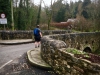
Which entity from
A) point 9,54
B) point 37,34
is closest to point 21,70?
point 9,54

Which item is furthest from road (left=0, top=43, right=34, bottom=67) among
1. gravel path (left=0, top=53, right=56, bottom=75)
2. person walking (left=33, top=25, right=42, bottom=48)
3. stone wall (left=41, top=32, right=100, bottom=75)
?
stone wall (left=41, top=32, right=100, bottom=75)

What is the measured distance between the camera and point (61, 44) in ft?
21.1

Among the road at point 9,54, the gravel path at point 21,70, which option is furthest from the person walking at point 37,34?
the gravel path at point 21,70

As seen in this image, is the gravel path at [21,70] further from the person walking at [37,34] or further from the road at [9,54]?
the person walking at [37,34]

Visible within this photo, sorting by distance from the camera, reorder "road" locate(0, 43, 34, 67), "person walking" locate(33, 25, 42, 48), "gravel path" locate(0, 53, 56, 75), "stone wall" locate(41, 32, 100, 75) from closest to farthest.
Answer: "stone wall" locate(41, 32, 100, 75) < "gravel path" locate(0, 53, 56, 75) < "road" locate(0, 43, 34, 67) < "person walking" locate(33, 25, 42, 48)

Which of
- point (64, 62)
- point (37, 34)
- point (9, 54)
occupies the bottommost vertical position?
point (9, 54)

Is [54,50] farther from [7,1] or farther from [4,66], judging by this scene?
[7,1]

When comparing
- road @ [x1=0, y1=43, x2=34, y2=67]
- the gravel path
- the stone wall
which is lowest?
road @ [x1=0, y1=43, x2=34, y2=67]

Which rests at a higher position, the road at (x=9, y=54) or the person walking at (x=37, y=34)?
the person walking at (x=37, y=34)

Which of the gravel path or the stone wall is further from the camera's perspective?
the gravel path

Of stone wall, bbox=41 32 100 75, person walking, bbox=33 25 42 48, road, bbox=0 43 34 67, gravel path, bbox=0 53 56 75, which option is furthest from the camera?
person walking, bbox=33 25 42 48

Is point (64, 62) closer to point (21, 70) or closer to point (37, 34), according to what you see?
point (21, 70)

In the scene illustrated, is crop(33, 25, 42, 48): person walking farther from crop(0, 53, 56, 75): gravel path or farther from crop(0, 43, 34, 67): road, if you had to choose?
crop(0, 53, 56, 75): gravel path

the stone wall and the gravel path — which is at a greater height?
the stone wall
